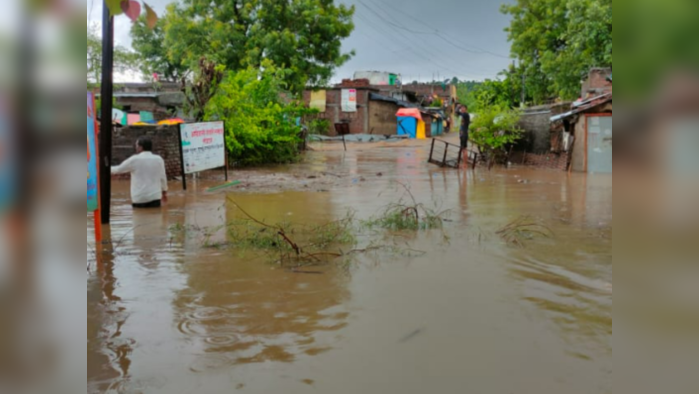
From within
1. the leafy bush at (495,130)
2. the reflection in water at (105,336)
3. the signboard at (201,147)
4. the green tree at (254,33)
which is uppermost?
the green tree at (254,33)

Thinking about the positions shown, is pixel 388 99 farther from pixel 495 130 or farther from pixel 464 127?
pixel 464 127

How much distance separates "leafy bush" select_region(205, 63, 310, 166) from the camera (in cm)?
1677

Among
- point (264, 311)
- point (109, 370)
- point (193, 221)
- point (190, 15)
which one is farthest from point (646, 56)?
point (190, 15)

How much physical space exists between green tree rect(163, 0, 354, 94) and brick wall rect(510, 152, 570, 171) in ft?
43.8

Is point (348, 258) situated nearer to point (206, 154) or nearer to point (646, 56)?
point (646, 56)

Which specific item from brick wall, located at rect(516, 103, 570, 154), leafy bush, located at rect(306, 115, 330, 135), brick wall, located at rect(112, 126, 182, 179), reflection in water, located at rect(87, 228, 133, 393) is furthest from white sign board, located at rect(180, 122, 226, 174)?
leafy bush, located at rect(306, 115, 330, 135)

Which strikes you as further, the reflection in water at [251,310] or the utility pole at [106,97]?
the utility pole at [106,97]

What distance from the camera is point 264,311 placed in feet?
16.2

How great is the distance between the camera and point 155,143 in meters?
14.4

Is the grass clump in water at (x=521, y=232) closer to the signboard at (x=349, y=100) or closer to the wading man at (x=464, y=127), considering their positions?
the wading man at (x=464, y=127)

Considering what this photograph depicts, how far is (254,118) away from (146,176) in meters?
7.84

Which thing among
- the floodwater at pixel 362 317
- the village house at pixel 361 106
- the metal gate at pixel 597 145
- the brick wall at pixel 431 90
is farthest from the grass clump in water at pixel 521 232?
the brick wall at pixel 431 90

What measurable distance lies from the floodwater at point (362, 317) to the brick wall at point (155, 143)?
581 cm

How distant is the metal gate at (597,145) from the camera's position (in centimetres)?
1672
